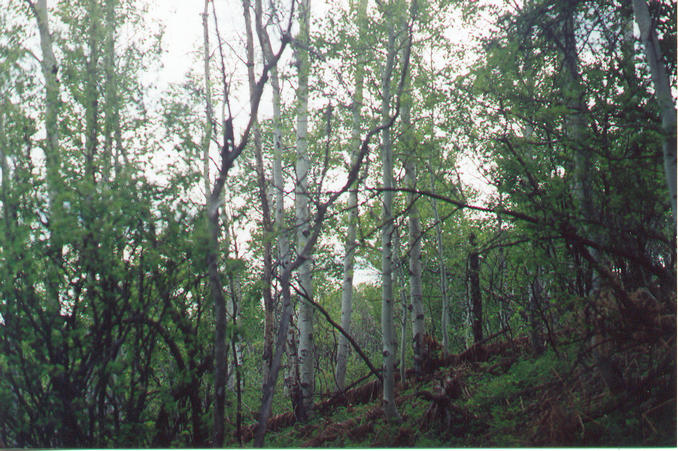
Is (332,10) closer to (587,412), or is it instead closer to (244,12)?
(244,12)

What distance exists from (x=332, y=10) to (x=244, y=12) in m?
1.31

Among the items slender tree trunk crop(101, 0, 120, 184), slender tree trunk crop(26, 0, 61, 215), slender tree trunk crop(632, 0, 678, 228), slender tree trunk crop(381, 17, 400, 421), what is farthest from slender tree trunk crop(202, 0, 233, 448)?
slender tree trunk crop(632, 0, 678, 228)

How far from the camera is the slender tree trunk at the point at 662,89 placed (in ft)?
10.6

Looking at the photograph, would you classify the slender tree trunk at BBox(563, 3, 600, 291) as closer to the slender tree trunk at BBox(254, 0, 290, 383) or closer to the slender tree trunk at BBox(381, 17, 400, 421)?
the slender tree trunk at BBox(381, 17, 400, 421)

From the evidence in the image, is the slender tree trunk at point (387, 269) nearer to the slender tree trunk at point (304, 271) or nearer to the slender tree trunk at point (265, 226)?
the slender tree trunk at point (304, 271)

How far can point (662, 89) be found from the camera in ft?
11.0

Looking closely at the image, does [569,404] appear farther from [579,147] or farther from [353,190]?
[353,190]

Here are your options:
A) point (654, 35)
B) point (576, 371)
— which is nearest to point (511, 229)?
point (576, 371)

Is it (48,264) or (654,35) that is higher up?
(654,35)


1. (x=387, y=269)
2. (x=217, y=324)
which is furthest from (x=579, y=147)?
(x=217, y=324)

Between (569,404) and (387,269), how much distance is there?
7.33 feet

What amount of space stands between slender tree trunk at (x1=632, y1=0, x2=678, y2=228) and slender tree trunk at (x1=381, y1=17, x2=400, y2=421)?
2282 millimetres

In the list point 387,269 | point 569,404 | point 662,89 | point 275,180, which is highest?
point 275,180

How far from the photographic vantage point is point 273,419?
19.1 ft
